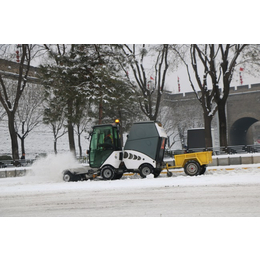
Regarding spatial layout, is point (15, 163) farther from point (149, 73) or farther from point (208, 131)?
point (208, 131)

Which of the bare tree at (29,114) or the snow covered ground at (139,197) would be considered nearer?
the snow covered ground at (139,197)

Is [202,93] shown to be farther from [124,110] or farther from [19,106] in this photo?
[19,106]

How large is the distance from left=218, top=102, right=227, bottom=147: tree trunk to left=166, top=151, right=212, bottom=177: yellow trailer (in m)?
1.10

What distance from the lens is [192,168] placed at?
9.96m

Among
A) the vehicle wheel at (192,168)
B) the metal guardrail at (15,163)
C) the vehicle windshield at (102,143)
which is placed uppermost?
the vehicle windshield at (102,143)

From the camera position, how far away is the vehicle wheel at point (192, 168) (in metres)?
9.89

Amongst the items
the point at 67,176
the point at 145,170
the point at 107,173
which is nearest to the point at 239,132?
the point at 145,170

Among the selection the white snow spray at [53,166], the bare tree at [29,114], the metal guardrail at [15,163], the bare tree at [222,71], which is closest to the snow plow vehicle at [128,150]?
the white snow spray at [53,166]

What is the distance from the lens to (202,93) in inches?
448

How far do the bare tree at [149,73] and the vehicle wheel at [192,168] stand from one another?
1901 millimetres

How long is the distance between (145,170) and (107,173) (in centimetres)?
105

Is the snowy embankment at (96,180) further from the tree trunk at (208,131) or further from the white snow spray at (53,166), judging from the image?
the tree trunk at (208,131)

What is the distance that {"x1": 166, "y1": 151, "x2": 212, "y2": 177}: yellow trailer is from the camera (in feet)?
32.2

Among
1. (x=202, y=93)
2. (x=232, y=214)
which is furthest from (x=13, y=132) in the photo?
(x=232, y=214)
